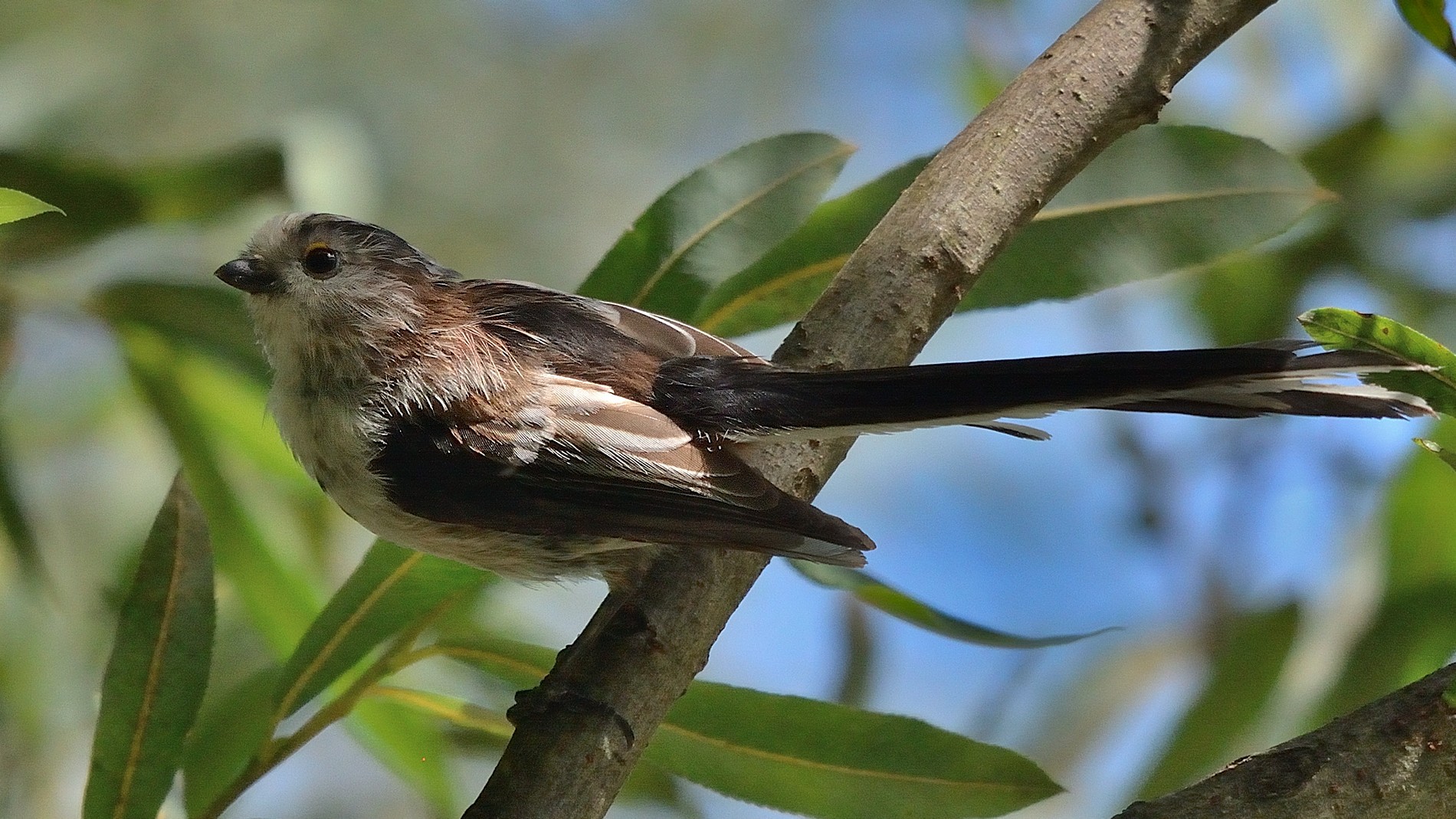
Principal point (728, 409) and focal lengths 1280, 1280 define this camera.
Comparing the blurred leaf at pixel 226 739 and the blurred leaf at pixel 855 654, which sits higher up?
the blurred leaf at pixel 855 654

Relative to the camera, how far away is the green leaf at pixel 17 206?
4.32 ft

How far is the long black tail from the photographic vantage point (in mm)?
1364

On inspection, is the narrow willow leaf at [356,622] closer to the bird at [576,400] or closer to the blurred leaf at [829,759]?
the bird at [576,400]

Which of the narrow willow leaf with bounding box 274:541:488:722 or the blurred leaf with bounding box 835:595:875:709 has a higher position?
the blurred leaf with bounding box 835:595:875:709

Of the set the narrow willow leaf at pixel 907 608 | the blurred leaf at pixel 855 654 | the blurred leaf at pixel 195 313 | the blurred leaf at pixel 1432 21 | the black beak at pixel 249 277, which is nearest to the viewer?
the blurred leaf at pixel 1432 21

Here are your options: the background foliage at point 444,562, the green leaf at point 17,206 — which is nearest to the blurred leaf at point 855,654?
the background foliage at point 444,562

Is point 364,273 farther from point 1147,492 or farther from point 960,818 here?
point 1147,492

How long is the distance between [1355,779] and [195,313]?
6.49 feet

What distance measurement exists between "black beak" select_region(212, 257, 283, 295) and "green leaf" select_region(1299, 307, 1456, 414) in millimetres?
1519

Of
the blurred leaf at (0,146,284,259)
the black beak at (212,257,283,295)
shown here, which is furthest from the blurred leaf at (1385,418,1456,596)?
the blurred leaf at (0,146,284,259)

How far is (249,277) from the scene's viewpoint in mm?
2027

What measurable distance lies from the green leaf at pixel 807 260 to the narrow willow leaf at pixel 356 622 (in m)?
0.60

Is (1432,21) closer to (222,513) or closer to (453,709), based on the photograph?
(453,709)

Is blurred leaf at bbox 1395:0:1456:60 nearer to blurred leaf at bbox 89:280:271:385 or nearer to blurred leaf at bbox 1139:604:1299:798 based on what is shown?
blurred leaf at bbox 1139:604:1299:798
